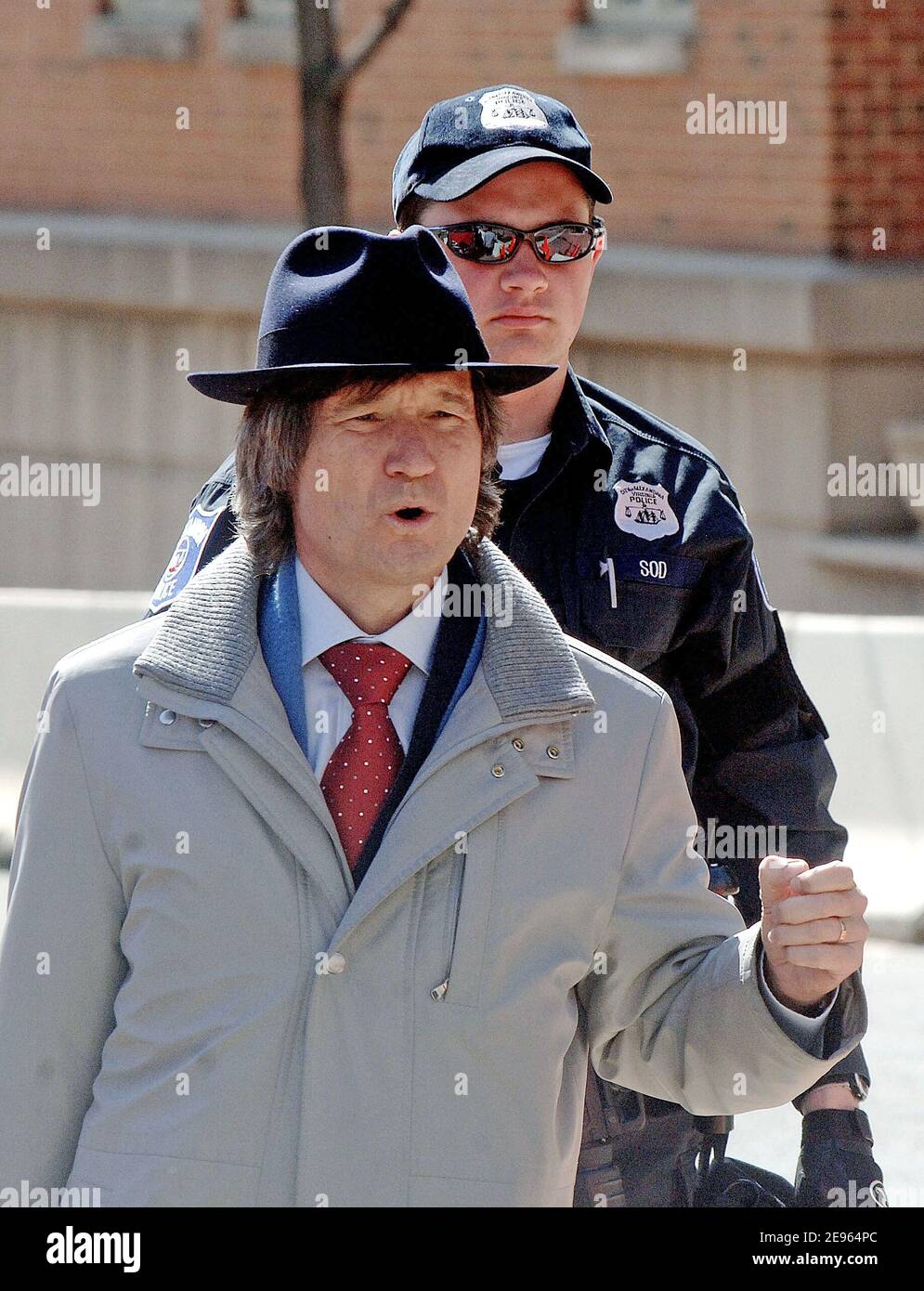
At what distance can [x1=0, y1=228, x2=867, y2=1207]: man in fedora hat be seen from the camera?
2.38 metres

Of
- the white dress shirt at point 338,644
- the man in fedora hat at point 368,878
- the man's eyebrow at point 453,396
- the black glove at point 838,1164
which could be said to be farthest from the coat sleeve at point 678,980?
the black glove at point 838,1164

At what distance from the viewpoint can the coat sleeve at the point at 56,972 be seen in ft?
8.09

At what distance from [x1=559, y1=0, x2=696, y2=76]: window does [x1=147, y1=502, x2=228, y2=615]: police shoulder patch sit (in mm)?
9691

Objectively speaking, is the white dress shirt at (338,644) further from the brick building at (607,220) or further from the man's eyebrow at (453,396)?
the brick building at (607,220)

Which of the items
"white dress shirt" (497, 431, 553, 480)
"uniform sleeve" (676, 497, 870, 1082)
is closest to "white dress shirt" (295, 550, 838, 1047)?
"white dress shirt" (497, 431, 553, 480)

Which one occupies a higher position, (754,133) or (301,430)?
(754,133)

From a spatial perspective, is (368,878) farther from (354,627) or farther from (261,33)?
(261,33)

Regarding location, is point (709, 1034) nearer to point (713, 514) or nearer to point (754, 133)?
point (713, 514)

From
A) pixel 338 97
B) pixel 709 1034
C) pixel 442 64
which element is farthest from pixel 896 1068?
pixel 442 64

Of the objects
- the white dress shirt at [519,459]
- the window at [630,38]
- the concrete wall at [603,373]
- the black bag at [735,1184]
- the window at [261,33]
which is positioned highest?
the window at [261,33]

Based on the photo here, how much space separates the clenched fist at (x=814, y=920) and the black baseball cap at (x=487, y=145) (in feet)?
4.79

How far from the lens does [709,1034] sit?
2525 millimetres

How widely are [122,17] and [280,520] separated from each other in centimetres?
1184

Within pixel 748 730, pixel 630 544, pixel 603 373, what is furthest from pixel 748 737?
pixel 603 373
